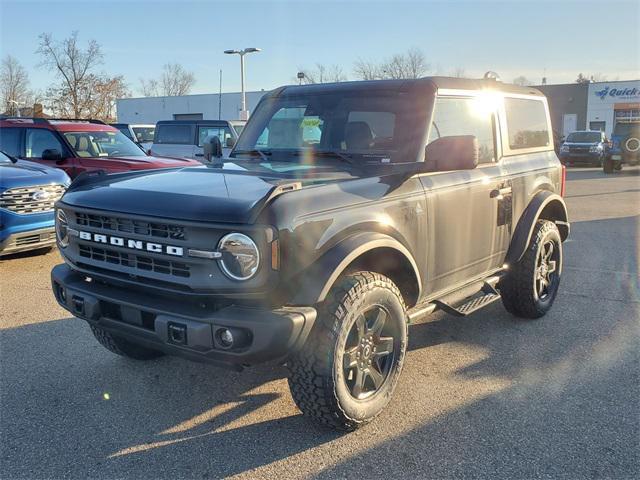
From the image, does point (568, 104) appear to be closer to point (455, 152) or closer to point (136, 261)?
point (455, 152)

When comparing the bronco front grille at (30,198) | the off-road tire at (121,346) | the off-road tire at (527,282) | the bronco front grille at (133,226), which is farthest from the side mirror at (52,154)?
the off-road tire at (527,282)

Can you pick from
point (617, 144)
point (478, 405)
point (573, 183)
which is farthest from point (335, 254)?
point (617, 144)

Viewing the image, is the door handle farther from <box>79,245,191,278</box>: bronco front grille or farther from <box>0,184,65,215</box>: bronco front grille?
<box>0,184,65,215</box>: bronco front grille

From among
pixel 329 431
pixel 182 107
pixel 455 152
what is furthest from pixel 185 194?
pixel 182 107

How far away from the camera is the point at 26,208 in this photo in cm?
675

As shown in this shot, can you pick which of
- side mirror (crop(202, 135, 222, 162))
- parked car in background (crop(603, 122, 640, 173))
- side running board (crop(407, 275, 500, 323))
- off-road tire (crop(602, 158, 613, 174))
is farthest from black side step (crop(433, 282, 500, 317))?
off-road tire (crop(602, 158, 613, 174))

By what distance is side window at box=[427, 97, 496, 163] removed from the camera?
Result: 3.94 meters

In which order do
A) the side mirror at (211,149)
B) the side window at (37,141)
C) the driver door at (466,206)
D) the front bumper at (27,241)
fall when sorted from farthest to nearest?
1. the side window at (37,141)
2. the front bumper at (27,241)
3. the side mirror at (211,149)
4. the driver door at (466,206)

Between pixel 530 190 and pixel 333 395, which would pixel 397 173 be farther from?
pixel 530 190

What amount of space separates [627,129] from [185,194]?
23.0 meters

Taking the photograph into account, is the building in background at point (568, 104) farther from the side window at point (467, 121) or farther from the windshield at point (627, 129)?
the side window at point (467, 121)

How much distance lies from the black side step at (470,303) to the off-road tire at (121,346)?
201 cm

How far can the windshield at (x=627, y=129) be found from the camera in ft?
71.4

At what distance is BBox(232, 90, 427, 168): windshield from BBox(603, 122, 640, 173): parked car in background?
20.8 metres
